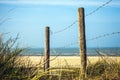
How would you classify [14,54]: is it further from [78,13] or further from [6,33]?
[78,13]

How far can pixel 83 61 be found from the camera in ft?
21.2

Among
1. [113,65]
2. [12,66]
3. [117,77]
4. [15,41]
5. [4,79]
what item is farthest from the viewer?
[113,65]

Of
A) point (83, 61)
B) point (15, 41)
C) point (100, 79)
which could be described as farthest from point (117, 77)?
point (15, 41)

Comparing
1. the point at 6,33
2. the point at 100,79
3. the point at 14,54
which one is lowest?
the point at 100,79

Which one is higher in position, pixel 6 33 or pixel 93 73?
pixel 6 33

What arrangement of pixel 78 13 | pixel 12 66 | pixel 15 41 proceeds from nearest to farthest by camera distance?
pixel 12 66, pixel 15 41, pixel 78 13

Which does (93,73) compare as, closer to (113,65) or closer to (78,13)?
(113,65)

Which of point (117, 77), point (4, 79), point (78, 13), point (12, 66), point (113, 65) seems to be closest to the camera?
point (4, 79)

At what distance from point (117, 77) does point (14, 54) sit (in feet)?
7.30

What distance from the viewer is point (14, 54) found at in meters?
4.42

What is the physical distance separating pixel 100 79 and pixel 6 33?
2312 millimetres

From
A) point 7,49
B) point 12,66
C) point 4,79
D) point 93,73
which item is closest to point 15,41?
point 7,49

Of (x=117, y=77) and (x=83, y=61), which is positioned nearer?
(x=117, y=77)

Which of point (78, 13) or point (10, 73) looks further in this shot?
point (78, 13)
